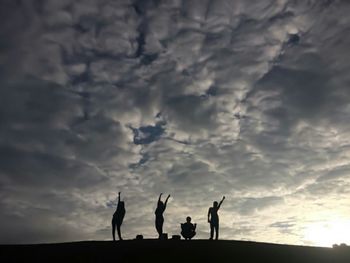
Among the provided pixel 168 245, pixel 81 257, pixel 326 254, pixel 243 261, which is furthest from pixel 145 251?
pixel 326 254

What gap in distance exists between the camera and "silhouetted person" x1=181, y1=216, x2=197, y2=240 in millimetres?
24328

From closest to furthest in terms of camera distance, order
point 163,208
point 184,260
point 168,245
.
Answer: point 184,260 → point 168,245 → point 163,208

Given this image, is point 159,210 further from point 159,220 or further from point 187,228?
point 187,228

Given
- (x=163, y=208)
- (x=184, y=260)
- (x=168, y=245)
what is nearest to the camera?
(x=184, y=260)

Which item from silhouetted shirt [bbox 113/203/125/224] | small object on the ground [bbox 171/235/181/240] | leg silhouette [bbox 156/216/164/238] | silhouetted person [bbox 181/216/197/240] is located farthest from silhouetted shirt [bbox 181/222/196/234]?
silhouetted shirt [bbox 113/203/125/224]

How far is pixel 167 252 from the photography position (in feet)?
70.2

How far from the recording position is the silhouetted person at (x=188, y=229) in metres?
24.3

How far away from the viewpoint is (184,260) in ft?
67.5

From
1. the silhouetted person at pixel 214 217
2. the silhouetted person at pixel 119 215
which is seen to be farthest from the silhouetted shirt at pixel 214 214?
the silhouetted person at pixel 119 215

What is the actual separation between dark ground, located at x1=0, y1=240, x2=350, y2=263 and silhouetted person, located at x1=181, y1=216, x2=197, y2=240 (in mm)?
1460

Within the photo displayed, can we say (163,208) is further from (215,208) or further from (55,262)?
(55,262)

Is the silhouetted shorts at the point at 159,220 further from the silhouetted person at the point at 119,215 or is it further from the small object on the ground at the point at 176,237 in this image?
the silhouetted person at the point at 119,215

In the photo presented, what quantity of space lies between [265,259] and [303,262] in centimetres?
186

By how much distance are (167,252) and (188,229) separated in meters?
3.17
